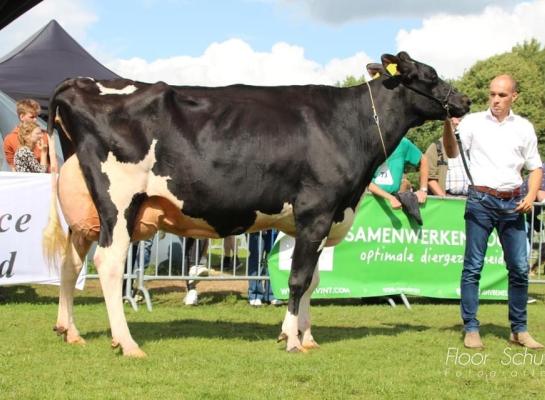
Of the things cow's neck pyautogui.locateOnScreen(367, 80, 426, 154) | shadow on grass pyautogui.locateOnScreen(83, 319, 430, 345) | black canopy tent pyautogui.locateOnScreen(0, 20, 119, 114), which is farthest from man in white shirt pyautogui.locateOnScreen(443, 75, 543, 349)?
black canopy tent pyautogui.locateOnScreen(0, 20, 119, 114)

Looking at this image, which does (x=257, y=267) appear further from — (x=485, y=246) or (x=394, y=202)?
(x=485, y=246)

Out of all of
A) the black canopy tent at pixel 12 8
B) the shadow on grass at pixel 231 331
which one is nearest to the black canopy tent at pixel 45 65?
A: the black canopy tent at pixel 12 8

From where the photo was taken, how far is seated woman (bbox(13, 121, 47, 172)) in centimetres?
979

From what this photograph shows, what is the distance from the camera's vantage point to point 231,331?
7617mm

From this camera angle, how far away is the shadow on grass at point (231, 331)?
7.22 meters

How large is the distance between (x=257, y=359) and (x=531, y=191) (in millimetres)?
2893

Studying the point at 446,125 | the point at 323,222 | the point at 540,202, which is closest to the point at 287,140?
the point at 323,222

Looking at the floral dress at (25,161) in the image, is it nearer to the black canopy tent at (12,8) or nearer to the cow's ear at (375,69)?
the black canopy tent at (12,8)

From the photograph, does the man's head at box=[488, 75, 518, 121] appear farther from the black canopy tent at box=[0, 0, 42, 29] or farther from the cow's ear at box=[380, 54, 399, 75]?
the black canopy tent at box=[0, 0, 42, 29]

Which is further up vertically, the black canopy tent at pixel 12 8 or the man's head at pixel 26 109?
the black canopy tent at pixel 12 8

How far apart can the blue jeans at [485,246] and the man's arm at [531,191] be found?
0.12 metres

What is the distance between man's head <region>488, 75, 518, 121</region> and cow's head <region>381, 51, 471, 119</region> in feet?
0.74

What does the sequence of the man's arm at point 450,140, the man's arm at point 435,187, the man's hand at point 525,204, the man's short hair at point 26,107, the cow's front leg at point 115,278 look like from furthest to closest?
the man's arm at point 435,187
the man's short hair at point 26,107
the man's arm at point 450,140
the man's hand at point 525,204
the cow's front leg at point 115,278

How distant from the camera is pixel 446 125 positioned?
281 inches
